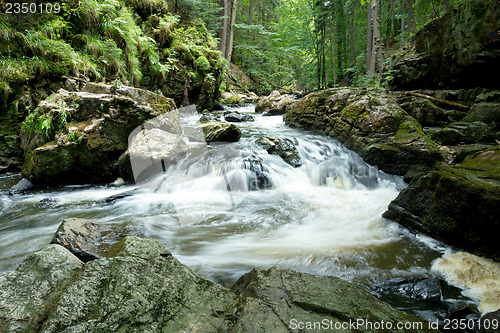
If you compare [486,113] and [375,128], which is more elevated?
[486,113]

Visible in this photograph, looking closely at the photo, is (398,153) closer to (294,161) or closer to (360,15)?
(294,161)

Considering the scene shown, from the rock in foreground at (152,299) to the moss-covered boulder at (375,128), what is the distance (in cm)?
505

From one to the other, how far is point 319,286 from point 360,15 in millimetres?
24868

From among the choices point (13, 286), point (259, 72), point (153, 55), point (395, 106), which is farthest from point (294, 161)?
point (259, 72)

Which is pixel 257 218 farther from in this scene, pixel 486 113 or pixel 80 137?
pixel 486 113

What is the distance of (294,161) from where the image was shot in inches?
282

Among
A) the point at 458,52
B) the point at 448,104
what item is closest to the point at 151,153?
the point at 448,104

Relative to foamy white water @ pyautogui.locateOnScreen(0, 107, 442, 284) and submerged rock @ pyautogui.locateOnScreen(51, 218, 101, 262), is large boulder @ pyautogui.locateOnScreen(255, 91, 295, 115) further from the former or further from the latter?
submerged rock @ pyautogui.locateOnScreen(51, 218, 101, 262)

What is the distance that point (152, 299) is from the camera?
152 centimetres

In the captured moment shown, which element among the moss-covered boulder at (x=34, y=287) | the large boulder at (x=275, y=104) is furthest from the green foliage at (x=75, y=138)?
the large boulder at (x=275, y=104)

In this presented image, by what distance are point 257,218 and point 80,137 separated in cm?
443

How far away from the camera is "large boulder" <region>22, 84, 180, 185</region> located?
17.5 ft

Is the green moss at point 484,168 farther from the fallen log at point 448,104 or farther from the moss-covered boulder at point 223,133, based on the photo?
the moss-covered boulder at point 223,133

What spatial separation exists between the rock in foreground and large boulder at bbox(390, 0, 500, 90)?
32.1 ft
